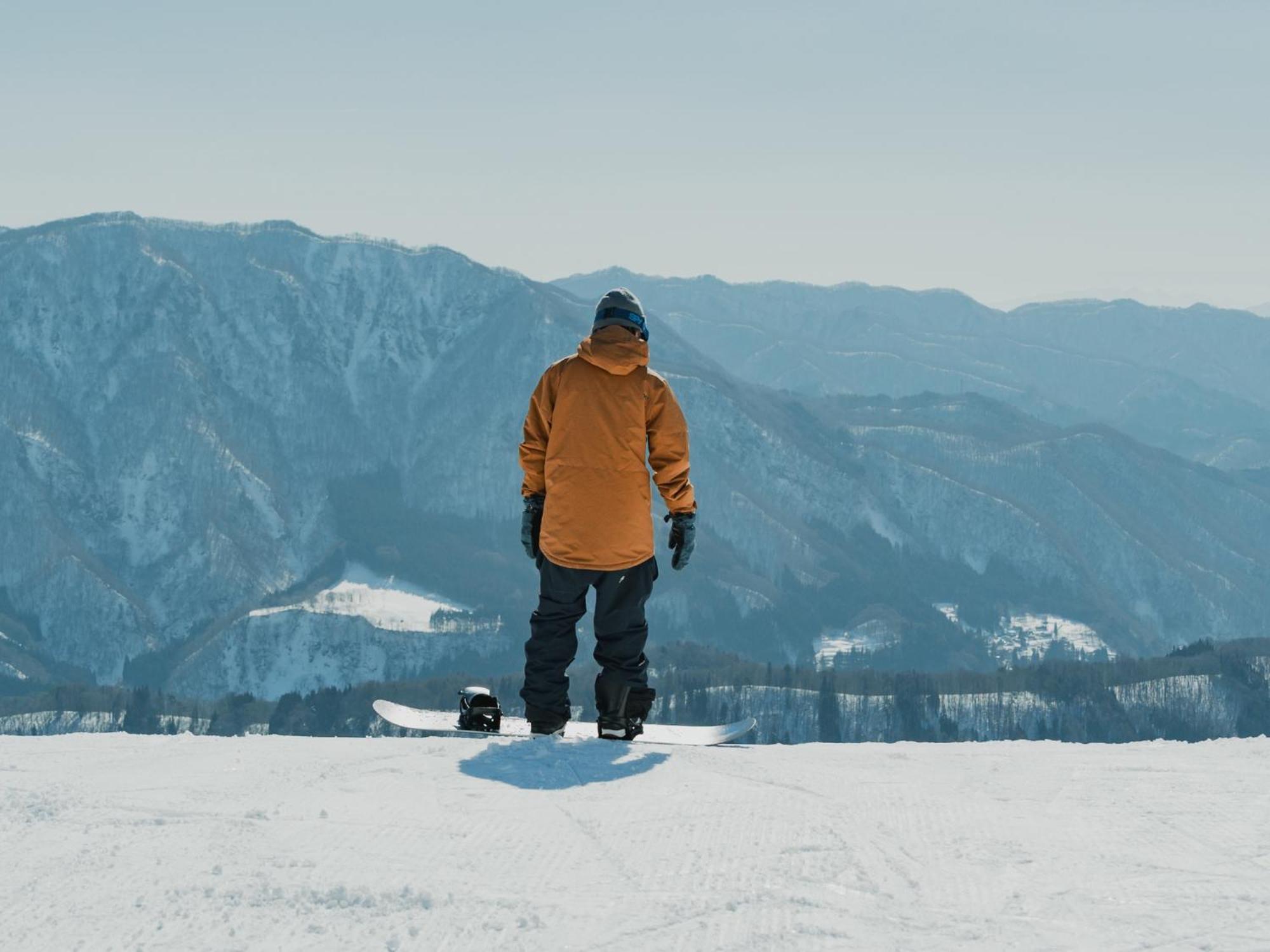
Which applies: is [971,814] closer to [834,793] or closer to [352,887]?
[834,793]

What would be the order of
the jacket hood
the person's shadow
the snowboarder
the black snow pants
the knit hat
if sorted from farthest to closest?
the black snow pants
the snowboarder
the knit hat
the jacket hood
the person's shadow

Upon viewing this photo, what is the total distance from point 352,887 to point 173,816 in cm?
221

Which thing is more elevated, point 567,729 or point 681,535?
point 681,535

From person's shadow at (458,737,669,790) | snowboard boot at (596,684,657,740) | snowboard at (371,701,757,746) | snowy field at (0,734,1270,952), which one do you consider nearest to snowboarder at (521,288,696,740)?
snowboard boot at (596,684,657,740)

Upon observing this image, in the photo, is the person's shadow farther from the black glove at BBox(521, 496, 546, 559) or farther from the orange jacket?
the black glove at BBox(521, 496, 546, 559)

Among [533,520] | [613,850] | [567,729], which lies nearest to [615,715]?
[567,729]

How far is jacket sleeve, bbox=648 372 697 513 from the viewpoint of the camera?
12852 millimetres

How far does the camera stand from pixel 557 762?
10.6 metres

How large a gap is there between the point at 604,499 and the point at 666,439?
89cm

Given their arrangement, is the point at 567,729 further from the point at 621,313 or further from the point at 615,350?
the point at 621,313

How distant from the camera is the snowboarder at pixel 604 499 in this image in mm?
12727

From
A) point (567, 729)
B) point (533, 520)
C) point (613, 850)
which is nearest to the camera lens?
point (613, 850)

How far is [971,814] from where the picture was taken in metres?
9.05

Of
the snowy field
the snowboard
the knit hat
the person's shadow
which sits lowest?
the snowy field
